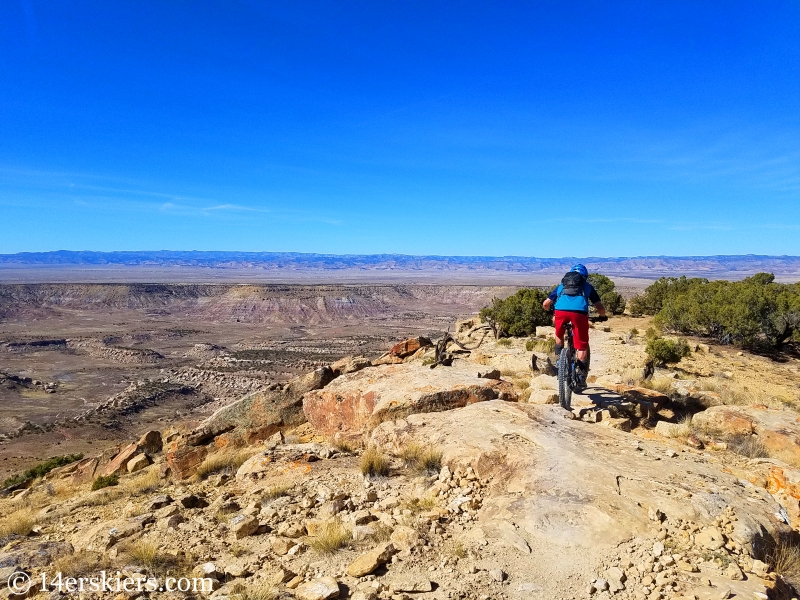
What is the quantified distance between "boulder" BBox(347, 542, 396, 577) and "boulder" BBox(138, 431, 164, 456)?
414 inches

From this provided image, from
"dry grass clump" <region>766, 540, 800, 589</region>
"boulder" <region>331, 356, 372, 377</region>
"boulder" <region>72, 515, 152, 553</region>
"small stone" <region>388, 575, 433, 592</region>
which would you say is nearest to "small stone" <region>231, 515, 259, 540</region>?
"boulder" <region>72, 515, 152, 553</region>

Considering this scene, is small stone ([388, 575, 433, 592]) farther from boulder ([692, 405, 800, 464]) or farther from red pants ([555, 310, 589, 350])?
boulder ([692, 405, 800, 464])

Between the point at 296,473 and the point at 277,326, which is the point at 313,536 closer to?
the point at 296,473

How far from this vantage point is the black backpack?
23.6ft

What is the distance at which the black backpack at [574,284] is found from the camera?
283 inches

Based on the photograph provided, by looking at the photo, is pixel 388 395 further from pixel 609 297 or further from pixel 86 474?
pixel 609 297

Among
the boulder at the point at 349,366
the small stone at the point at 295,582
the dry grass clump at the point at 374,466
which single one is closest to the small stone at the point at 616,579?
the small stone at the point at 295,582

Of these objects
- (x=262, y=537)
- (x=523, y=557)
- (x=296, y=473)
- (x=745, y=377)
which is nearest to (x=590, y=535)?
(x=523, y=557)

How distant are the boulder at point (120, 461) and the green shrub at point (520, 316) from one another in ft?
49.9

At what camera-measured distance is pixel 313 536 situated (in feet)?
15.4

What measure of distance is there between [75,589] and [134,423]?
40160 mm

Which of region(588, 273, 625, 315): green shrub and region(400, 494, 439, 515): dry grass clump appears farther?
region(588, 273, 625, 315): green shrub

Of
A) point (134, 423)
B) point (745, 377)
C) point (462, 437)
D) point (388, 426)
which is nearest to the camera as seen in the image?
point (462, 437)

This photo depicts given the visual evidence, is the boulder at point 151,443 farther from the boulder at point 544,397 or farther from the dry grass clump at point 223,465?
the boulder at point 544,397
